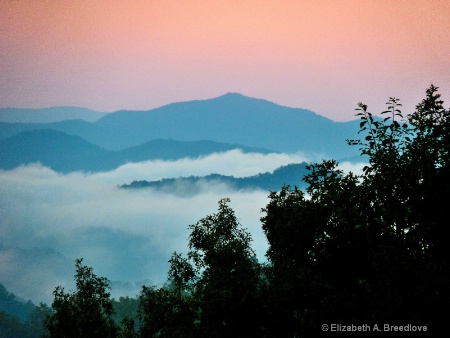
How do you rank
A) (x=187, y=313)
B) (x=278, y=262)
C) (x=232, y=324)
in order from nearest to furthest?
(x=232, y=324) → (x=278, y=262) → (x=187, y=313)

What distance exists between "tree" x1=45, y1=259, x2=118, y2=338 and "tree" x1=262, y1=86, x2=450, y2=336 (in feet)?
45.3

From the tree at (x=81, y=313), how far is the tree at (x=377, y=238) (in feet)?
45.3

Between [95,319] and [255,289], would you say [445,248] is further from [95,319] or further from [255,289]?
[95,319]

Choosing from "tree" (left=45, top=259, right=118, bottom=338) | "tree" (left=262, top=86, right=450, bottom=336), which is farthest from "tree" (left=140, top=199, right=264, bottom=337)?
"tree" (left=45, top=259, right=118, bottom=338)

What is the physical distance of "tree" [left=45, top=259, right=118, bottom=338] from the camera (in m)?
25.3

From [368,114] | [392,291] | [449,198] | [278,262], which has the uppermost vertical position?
[368,114]

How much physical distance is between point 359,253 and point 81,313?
1875 cm

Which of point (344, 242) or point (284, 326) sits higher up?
point (344, 242)

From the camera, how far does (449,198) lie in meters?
13.9

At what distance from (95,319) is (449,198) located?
22.2m

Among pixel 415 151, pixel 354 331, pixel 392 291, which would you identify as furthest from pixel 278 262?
pixel 415 151

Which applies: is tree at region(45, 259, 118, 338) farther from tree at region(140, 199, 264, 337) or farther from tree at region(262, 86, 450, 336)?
tree at region(262, 86, 450, 336)

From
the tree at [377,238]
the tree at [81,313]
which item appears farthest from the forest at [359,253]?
the tree at [81,313]

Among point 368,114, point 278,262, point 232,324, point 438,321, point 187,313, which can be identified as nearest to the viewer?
Result: point 438,321
